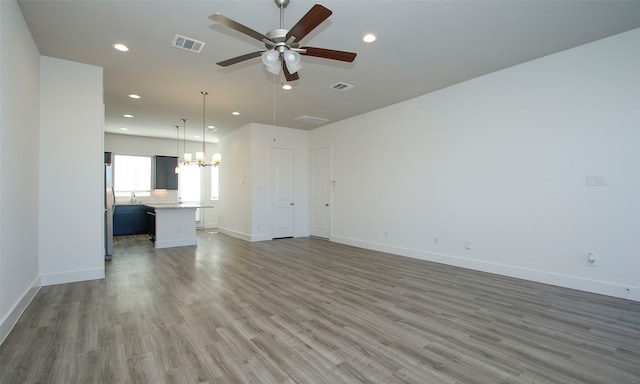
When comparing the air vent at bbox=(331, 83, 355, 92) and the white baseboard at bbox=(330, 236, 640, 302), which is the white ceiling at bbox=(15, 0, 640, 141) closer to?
the air vent at bbox=(331, 83, 355, 92)

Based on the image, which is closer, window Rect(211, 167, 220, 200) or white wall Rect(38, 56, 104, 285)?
white wall Rect(38, 56, 104, 285)

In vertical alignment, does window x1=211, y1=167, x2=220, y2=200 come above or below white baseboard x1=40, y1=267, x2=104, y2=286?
above

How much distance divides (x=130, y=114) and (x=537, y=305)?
328 inches

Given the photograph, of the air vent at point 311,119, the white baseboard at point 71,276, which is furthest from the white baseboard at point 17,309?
the air vent at point 311,119

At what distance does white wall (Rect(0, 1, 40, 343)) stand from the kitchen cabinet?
515 cm

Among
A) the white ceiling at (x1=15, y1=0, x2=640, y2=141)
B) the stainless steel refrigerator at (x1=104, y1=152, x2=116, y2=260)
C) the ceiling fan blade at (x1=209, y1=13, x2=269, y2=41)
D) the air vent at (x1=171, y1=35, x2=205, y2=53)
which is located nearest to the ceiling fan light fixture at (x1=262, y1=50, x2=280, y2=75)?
the ceiling fan blade at (x1=209, y1=13, x2=269, y2=41)

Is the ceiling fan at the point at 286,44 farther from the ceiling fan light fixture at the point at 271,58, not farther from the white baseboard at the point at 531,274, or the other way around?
the white baseboard at the point at 531,274

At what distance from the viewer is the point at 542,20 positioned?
10.2ft

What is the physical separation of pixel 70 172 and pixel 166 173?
18.3 feet

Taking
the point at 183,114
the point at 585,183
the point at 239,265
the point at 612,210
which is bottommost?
the point at 239,265

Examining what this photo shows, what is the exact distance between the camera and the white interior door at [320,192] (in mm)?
7730

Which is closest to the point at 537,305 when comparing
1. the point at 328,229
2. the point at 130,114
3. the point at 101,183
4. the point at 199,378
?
the point at 199,378

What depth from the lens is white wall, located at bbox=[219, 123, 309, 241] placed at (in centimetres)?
755

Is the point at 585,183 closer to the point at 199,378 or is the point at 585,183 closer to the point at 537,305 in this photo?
the point at 537,305
